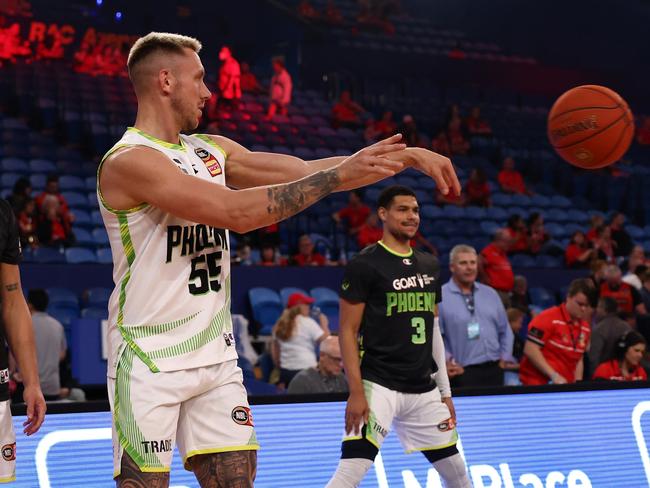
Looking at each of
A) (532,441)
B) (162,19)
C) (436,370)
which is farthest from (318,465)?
(162,19)

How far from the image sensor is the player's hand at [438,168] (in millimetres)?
2996

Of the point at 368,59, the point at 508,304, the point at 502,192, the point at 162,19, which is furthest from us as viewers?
the point at 368,59

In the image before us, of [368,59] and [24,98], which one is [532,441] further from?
[368,59]

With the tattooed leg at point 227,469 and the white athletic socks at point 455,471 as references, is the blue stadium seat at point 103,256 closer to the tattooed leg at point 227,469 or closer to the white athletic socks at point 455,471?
the white athletic socks at point 455,471

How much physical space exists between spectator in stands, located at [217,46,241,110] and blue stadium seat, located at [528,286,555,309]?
7.19m

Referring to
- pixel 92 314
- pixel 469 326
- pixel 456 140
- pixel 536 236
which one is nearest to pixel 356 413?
pixel 469 326

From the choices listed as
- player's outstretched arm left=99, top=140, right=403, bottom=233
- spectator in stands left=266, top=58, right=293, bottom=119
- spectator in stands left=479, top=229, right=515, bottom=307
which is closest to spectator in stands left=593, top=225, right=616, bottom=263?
spectator in stands left=479, top=229, right=515, bottom=307

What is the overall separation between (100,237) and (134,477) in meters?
9.52

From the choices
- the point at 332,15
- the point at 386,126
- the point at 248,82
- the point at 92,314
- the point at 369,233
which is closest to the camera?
the point at 92,314

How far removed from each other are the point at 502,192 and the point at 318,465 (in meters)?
12.5

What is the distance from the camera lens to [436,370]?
5773 millimetres

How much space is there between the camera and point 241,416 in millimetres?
3275

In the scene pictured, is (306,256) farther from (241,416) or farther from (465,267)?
(241,416)

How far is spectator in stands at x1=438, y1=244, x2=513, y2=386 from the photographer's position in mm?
7652
